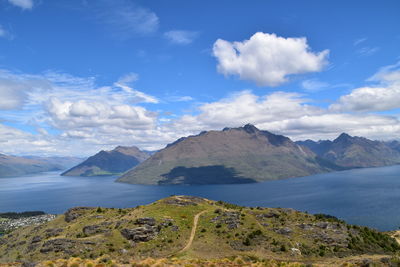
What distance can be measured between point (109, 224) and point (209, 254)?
4857 centimetres

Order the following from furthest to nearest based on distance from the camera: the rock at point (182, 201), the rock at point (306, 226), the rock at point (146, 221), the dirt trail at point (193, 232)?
the rock at point (182, 201), the rock at point (146, 221), the rock at point (306, 226), the dirt trail at point (193, 232)

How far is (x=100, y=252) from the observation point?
280 ft

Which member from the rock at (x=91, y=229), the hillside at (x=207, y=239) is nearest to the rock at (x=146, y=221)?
the hillside at (x=207, y=239)

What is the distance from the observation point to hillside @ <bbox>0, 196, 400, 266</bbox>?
83.5 metres

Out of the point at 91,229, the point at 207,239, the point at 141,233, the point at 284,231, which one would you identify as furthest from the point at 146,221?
the point at 284,231

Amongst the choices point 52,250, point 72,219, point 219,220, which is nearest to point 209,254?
point 219,220

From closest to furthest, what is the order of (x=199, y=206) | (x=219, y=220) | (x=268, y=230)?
(x=268, y=230) → (x=219, y=220) → (x=199, y=206)

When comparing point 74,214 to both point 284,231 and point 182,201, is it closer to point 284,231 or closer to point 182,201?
point 182,201

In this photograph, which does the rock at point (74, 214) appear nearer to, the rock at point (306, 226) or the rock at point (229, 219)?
the rock at point (229, 219)

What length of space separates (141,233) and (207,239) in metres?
23.5

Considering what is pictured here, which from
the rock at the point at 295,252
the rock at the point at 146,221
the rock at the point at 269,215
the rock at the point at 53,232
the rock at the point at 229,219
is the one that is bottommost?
the rock at the point at 295,252

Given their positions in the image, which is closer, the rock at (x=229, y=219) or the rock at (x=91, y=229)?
the rock at (x=229, y=219)

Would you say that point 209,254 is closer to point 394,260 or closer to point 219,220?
point 219,220

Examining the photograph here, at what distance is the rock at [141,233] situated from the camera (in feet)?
310
